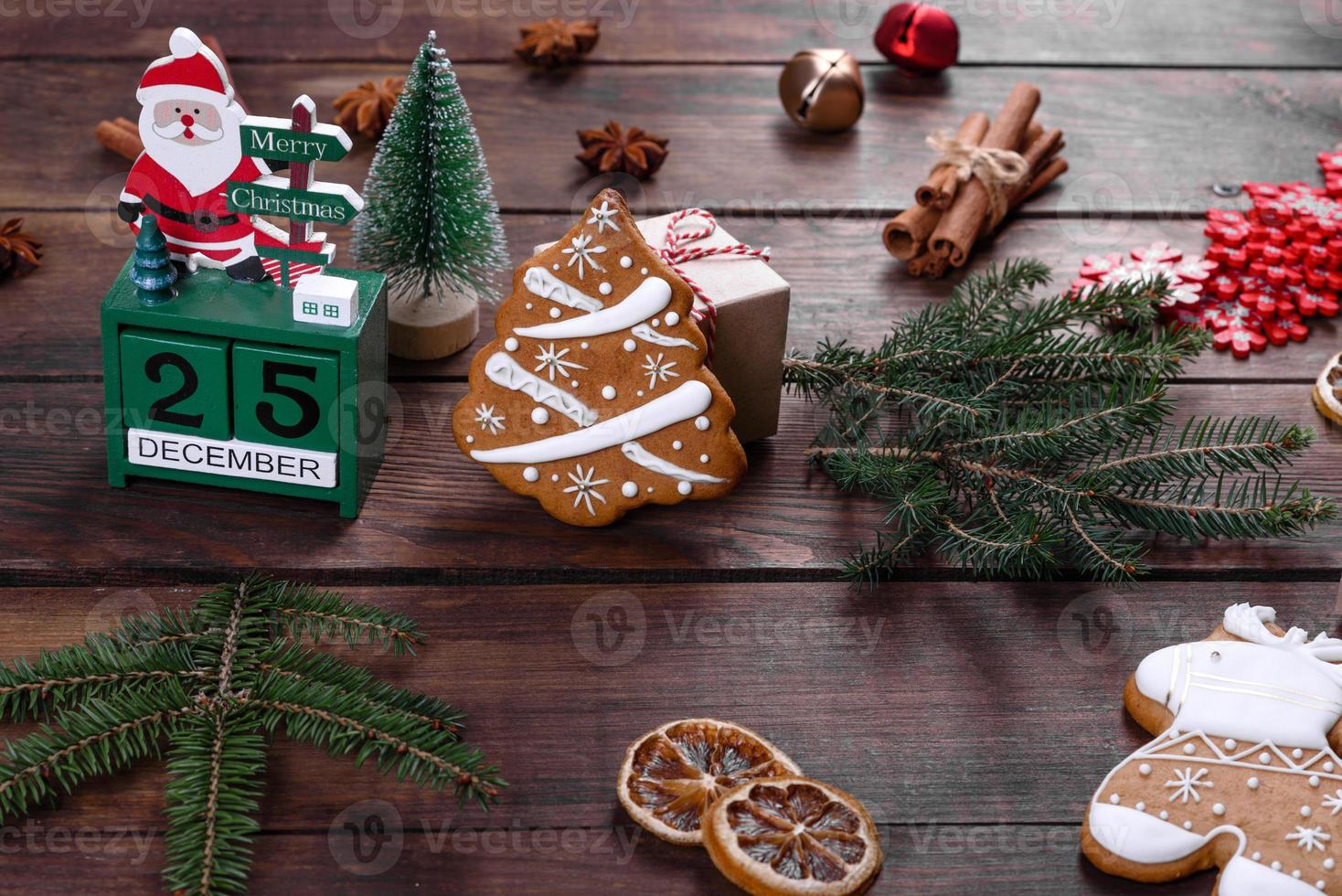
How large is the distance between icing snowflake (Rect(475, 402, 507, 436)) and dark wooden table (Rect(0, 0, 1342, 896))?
0.31 feet

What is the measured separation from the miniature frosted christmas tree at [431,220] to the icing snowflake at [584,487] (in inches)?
12.1

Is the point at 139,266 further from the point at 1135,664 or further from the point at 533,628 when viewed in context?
the point at 1135,664

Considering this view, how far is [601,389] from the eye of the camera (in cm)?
136

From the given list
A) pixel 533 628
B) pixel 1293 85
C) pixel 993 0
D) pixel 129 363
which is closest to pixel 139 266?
pixel 129 363

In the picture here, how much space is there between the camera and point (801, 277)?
1.78 metres

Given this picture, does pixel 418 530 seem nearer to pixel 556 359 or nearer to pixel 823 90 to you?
pixel 556 359

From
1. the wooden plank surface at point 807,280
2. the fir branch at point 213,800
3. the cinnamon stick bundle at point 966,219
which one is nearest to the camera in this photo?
the fir branch at point 213,800

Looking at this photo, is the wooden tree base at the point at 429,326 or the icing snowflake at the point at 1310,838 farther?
the wooden tree base at the point at 429,326

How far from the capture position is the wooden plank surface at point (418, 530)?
1353 millimetres

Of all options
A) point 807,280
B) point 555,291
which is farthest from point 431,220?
point 807,280

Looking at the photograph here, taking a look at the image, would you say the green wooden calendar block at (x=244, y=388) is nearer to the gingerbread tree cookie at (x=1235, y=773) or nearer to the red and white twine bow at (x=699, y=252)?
the red and white twine bow at (x=699, y=252)

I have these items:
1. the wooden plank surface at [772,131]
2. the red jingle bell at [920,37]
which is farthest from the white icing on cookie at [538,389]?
the red jingle bell at [920,37]

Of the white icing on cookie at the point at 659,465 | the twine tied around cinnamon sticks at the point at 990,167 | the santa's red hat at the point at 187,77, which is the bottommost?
the white icing on cookie at the point at 659,465

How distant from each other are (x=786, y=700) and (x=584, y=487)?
11.6 inches
